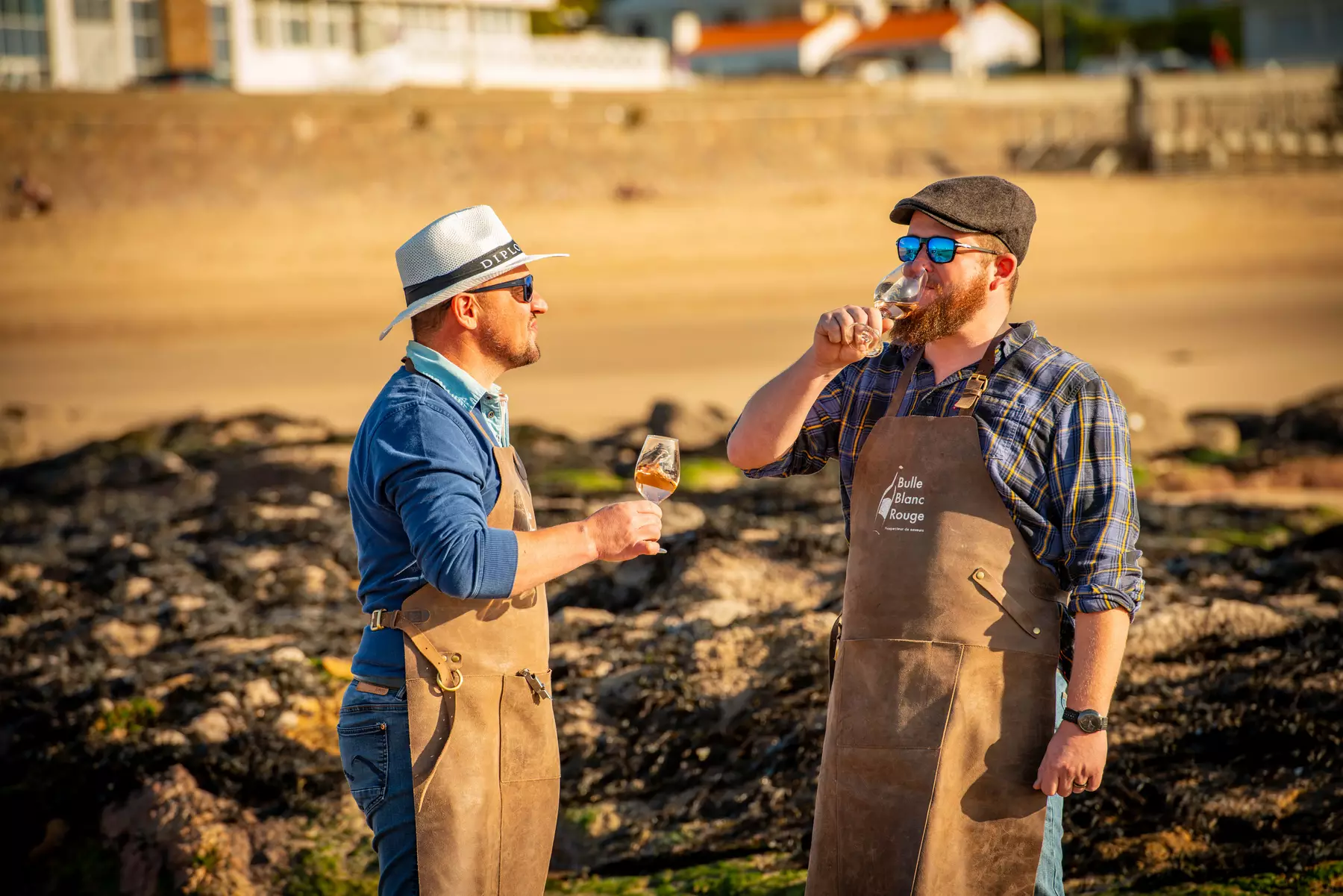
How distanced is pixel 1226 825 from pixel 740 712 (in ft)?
6.22

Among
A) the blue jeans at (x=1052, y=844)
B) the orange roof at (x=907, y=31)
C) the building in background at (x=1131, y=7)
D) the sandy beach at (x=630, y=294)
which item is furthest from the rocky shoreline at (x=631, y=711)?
the building in background at (x=1131, y=7)

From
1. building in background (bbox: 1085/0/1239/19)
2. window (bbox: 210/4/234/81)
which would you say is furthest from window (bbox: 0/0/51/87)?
building in background (bbox: 1085/0/1239/19)

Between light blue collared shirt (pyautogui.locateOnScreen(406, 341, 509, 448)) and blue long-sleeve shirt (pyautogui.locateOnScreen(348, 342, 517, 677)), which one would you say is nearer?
blue long-sleeve shirt (pyautogui.locateOnScreen(348, 342, 517, 677))

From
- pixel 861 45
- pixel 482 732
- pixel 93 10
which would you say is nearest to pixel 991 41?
pixel 861 45

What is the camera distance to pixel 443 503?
2963 millimetres

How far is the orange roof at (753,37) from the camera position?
53.9m

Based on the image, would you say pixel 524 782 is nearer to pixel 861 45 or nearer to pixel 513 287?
pixel 513 287

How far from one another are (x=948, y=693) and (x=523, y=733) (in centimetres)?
99

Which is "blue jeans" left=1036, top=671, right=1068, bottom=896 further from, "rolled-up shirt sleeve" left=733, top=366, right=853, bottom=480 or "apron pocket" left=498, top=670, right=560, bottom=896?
"apron pocket" left=498, top=670, right=560, bottom=896

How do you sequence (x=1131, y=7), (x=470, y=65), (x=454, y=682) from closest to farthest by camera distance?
(x=454, y=682) < (x=470, y=65) < (x=1131, y=7)

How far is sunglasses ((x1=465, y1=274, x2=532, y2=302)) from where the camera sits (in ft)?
10.7

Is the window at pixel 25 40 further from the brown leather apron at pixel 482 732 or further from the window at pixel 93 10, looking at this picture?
the brown leather apron at pixel 482 732

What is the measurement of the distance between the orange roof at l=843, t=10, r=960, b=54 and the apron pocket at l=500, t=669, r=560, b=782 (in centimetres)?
5293

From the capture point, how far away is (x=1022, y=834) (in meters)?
3.29
